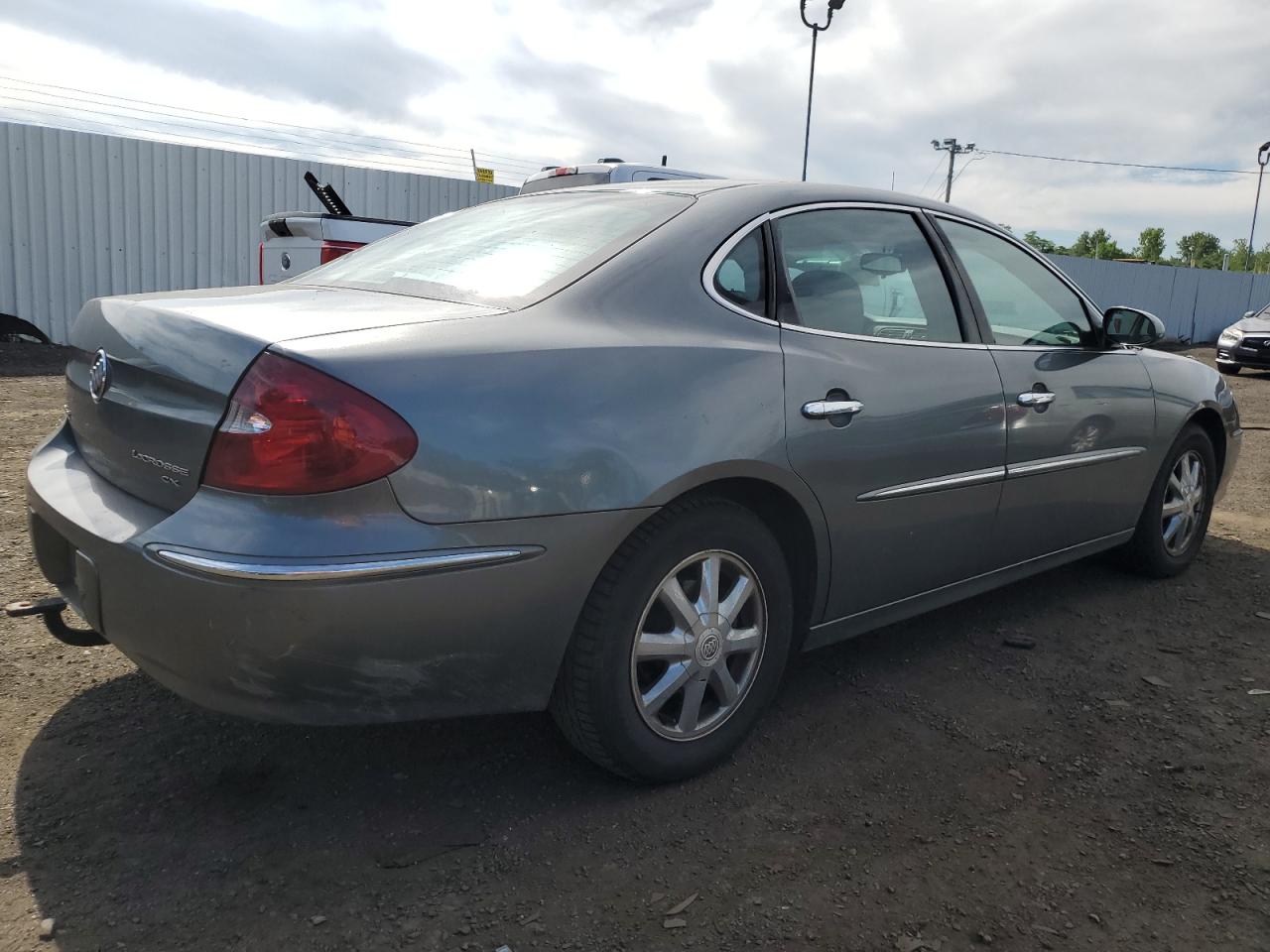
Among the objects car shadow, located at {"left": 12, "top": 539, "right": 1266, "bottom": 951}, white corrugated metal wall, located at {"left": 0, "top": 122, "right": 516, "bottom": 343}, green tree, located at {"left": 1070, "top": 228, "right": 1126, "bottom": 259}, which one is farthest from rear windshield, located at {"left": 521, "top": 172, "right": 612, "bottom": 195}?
green tree, located at {"left": 1070, "top": 228, "right": 1126, "bottom": 259}

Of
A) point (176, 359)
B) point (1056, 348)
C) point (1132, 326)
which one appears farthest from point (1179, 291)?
point (176, 359)

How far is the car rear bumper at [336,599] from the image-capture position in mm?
1998

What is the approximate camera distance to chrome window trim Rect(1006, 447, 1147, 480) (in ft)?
11.4

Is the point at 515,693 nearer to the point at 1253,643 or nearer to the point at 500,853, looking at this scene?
the point at 500,853

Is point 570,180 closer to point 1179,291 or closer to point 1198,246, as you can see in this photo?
point 1179,291

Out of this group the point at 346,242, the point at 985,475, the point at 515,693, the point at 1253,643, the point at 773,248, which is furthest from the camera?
the point at 346,242

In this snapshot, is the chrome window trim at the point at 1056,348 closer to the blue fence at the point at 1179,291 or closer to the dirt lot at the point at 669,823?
the dirt lot at the point at 669,823

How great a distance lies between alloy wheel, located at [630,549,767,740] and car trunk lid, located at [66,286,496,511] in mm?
839

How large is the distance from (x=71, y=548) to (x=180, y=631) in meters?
0.51

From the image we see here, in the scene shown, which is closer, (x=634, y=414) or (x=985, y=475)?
(x=634, y=414)

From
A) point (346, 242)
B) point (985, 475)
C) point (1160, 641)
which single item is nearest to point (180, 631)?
point (985, 475)

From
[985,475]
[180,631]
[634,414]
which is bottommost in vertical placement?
[180,631]

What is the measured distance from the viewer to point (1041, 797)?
267cm

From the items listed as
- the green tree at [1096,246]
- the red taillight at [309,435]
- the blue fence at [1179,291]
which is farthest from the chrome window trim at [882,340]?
the green tree at [1096,246]
